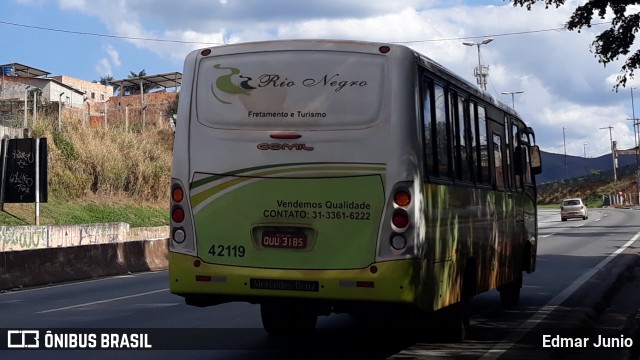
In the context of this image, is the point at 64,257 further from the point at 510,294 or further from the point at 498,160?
the point at 498,160

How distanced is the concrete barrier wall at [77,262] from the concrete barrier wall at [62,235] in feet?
10.1

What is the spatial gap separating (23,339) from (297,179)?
4320 mm

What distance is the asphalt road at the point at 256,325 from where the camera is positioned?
29.6 ft

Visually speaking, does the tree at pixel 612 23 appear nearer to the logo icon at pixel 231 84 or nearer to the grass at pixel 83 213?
the logo icon at pixel 231 84

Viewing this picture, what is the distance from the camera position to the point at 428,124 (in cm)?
818

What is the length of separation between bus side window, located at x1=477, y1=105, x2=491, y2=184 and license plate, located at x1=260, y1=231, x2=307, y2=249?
3119 mm

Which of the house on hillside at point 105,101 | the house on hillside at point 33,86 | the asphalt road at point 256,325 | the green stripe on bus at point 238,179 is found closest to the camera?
the green stripe on bus at point 238,179

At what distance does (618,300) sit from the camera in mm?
14344

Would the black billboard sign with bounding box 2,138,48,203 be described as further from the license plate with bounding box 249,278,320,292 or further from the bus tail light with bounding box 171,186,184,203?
the license plate with bounding box 249,278,320,292

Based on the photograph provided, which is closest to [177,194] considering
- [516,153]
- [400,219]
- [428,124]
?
[400,219]

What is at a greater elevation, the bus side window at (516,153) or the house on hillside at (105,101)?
the house on hillside at (105,101)

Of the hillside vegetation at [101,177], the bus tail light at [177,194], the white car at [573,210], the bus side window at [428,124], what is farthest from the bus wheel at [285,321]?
the white car at [573,210]

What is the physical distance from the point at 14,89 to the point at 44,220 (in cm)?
3337

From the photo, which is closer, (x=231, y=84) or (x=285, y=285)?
(x=285, y=285)
